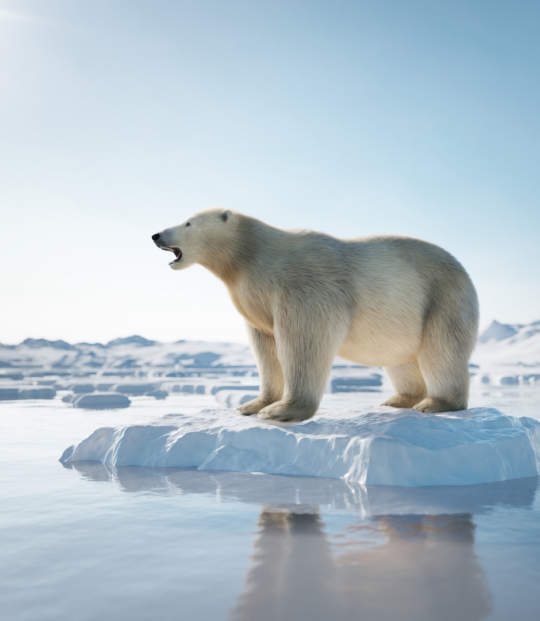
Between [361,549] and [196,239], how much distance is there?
10.6ft

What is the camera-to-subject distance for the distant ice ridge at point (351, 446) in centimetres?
371

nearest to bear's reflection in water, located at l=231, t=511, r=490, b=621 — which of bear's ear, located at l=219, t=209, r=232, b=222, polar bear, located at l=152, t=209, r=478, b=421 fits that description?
polar bear, located at l=152, t=209, r=478, b=421

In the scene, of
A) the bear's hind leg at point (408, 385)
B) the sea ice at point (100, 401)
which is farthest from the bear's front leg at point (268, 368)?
the sea ice at point (100, 401)

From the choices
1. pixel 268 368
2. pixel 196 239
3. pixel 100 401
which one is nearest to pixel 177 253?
pixel 196 239

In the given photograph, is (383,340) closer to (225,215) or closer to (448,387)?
(448,387)

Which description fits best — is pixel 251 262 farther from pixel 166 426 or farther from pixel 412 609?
pixel 412 609

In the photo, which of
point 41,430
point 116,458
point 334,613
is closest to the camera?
point 334,613

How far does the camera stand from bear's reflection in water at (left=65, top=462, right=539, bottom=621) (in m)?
1.76

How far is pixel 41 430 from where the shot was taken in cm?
801

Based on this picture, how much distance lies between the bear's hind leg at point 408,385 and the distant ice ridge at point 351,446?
0.71 meters

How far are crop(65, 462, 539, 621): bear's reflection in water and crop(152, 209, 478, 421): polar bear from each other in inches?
43.4

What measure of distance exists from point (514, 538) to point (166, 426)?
10.1 ft

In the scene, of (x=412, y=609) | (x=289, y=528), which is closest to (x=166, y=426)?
(x=289, y=528)

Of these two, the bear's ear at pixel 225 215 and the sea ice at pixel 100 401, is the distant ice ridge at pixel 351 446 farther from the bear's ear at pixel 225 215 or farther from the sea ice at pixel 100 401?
the sea ice at pixel 100 401
